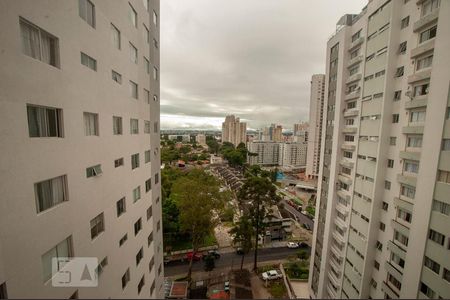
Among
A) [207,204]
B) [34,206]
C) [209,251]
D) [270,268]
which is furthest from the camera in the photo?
[209,251]

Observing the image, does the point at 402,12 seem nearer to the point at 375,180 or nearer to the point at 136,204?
the point at 375,180

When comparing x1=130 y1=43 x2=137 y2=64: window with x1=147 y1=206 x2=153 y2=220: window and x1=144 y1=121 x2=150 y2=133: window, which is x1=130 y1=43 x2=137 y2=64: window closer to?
x1=144 y1=121 x2=150 y2=133: window

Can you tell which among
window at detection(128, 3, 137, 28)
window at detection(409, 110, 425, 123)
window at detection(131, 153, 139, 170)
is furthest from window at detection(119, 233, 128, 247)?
window at detection(409, 110, 425, 123)

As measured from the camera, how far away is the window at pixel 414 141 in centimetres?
857

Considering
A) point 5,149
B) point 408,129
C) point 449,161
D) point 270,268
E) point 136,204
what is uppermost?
point 408,129

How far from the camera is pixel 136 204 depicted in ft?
29.7

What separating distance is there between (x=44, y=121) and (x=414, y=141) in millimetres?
13836

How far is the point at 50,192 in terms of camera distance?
4441mm

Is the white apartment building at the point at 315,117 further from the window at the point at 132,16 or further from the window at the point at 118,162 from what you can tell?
the window at the point at 118,162

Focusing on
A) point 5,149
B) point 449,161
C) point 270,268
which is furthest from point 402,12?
point 270,268

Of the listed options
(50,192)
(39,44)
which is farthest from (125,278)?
(39,44)

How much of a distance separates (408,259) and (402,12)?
38.4 feet

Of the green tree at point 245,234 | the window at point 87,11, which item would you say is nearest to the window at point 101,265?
the window at point 87,11

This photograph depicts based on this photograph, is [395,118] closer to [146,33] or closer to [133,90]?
[133,90]
